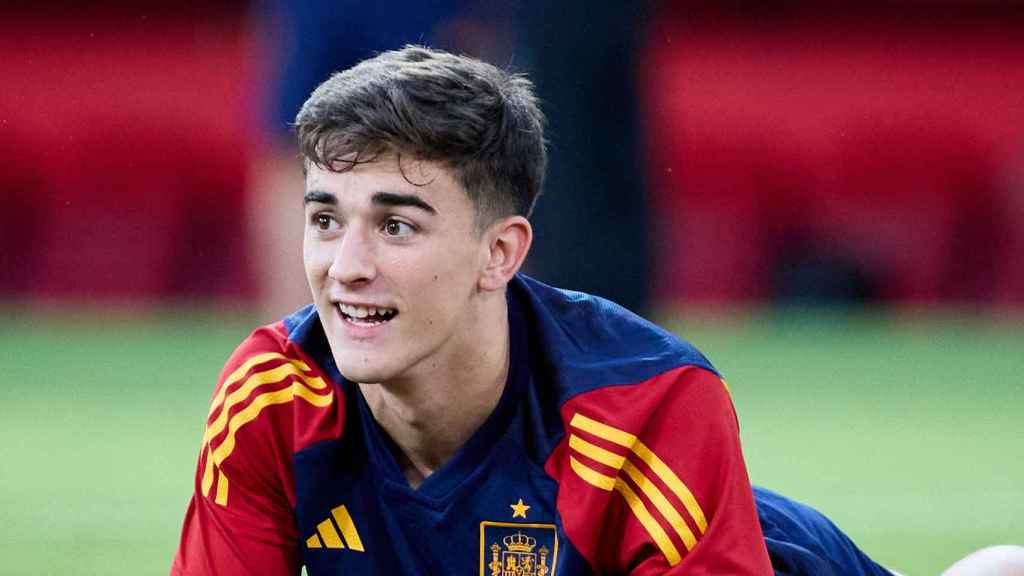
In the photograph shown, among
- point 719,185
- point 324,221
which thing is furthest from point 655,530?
→ point 719,185

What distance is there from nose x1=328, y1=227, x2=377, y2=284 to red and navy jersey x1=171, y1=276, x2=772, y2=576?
0.39m

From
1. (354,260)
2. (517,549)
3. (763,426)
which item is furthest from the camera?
(763,426)

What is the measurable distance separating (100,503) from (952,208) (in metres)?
9.15

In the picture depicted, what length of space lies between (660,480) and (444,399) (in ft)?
1.57

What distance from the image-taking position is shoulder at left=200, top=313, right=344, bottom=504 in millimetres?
3674

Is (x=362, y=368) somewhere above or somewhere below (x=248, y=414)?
above

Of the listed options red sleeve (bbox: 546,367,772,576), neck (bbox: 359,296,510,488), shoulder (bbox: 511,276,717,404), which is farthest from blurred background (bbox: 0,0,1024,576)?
red sleeve (bbox: 546,367,772,576)

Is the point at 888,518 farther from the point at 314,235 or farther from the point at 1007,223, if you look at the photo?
the point at 1007,223

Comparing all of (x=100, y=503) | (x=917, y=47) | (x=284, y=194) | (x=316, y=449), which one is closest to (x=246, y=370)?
(x=316, y=449)

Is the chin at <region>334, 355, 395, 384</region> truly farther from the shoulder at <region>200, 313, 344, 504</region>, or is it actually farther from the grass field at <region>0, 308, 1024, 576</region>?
the grass field at <region>0, 308, 1024, 576</region>

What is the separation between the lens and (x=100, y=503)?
21.6ft

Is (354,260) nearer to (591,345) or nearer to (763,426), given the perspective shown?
(591,345)

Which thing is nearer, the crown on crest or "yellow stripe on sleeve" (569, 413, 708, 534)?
"yellow stripe on sleeve" (569, 413, 708, 534)

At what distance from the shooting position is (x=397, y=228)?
3.44 m
